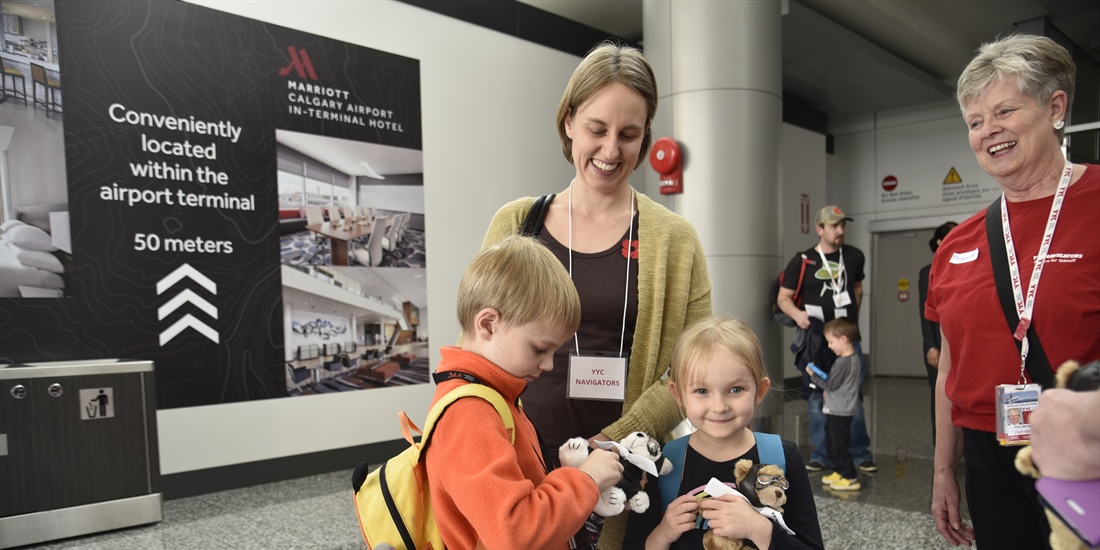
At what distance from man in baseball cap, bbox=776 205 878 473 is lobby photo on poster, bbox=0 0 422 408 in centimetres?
335

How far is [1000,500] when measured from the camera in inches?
53.7

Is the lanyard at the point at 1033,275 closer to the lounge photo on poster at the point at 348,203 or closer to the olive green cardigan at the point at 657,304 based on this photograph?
the olive green cardigan at the point at 657,304

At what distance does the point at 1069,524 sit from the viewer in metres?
0.59

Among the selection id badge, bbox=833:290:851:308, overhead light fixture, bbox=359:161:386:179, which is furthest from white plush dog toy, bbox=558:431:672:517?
overhead light fixture, bbox=359:161:386:179

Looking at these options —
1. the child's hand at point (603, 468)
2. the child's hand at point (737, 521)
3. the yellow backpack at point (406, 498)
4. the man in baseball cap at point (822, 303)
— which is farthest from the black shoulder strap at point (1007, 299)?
the man in baseball cap at point (822, 303)

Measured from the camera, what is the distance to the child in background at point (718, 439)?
1213 mm

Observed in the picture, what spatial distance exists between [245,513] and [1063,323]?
3.62 metres

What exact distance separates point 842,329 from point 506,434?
11.5 ft

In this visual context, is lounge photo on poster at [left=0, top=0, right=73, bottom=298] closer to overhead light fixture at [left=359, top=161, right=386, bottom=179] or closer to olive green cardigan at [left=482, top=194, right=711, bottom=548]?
overhead light fixture at [left=359, top=161, right=386, bottom=179]

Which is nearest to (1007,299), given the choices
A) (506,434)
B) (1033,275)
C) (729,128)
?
(1033,275)

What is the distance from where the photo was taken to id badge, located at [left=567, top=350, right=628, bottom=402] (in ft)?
4.42

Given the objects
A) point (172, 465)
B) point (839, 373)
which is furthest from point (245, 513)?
point (839, 373)

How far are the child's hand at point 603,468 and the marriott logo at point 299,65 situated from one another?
4017mm

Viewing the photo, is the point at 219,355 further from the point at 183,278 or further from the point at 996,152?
the point at 996,152
